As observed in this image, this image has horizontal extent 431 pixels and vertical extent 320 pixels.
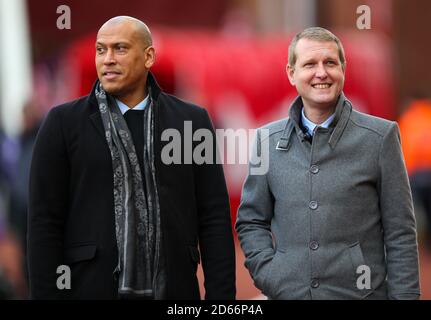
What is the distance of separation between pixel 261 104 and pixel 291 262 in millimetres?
9638

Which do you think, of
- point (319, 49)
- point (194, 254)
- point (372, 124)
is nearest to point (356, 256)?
point (372, 124)

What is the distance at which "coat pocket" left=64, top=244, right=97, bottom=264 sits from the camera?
449 cm

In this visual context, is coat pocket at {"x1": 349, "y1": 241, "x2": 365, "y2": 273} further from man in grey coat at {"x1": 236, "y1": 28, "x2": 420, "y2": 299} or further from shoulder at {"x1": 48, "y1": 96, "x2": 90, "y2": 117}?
shoulder at {"x1": 48, "y1": 96, "x2": 90, "y2": 117}

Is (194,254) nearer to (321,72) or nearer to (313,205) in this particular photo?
(313,205)

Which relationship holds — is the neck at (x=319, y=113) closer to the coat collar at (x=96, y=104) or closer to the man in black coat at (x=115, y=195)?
the man in black coat at (x=115, y=195)

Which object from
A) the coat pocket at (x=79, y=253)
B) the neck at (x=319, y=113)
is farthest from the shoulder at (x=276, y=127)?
the coat pocket at (x=79, y=253)

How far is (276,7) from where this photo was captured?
2200cm

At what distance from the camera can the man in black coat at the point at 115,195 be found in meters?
4.47

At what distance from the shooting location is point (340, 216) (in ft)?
14.6

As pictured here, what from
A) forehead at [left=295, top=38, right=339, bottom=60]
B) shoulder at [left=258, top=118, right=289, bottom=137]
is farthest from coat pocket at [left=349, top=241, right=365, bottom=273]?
forehead at [left=295, top=38, right=339, bottom=60]

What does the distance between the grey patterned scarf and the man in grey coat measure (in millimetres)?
393

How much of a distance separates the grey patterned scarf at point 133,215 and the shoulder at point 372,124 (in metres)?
0.79
